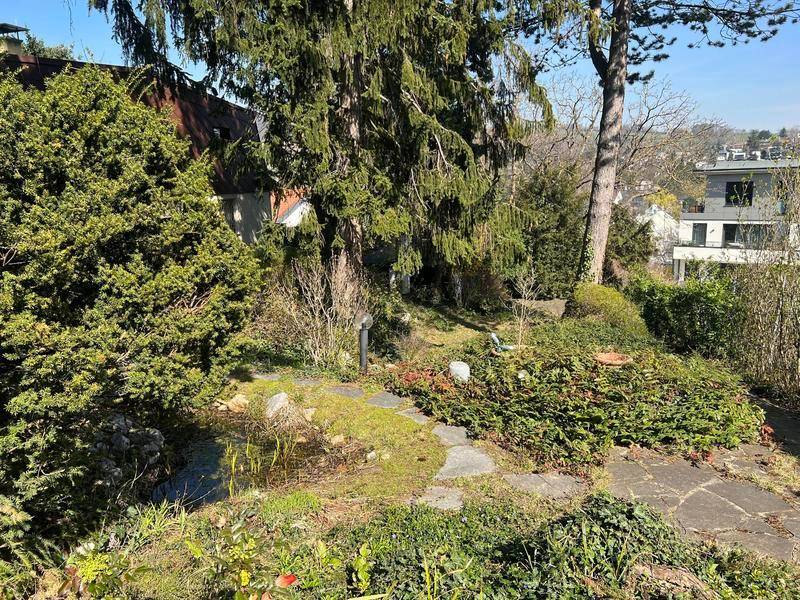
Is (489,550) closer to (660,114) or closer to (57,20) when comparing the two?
(57,20)

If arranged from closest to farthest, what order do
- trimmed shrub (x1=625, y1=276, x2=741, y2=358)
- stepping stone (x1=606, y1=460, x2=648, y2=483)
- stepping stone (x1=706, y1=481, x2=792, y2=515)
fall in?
stepping stone (x1=706, y1=481, x2=792, y2=515) < stepping stone (x1=606, y1=460, x2=648, y2=483) < trimmed shrub (x1=625, y1=276, x2=741, y2=358)

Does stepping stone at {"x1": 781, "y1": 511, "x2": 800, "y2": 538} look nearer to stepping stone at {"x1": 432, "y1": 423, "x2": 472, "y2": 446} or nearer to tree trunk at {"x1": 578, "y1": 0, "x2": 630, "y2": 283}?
stepping stone at {"x1": 432, "y1": 423, "x2": 472, "y2": 446}

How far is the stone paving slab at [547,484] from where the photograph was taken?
14.9 feet

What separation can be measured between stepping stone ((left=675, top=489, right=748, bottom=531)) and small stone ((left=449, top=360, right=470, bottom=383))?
289cm

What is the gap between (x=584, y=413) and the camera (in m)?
5.34

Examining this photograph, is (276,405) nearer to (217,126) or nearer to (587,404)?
(587,404)

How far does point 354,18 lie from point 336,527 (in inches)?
269

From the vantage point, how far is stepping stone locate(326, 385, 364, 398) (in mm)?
7131

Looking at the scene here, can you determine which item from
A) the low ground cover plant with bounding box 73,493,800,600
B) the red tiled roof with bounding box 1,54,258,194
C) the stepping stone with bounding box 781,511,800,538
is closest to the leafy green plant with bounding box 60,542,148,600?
the low ground cover plant with bounding box 73,493,800,600

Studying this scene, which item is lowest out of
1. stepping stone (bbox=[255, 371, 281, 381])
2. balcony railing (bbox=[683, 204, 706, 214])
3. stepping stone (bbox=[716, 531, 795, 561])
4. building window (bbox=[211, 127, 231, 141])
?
stepping stone (bbox=[716, 531, 795, 561])

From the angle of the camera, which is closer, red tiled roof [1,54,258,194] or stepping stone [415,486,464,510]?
stepping stone [415,486,464,510]

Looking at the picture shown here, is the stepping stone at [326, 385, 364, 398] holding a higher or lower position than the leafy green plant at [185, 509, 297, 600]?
lower

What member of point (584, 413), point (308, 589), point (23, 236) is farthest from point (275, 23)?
point (308, 589)

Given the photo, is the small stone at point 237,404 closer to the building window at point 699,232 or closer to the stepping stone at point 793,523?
the stepping stone at point 793,523
